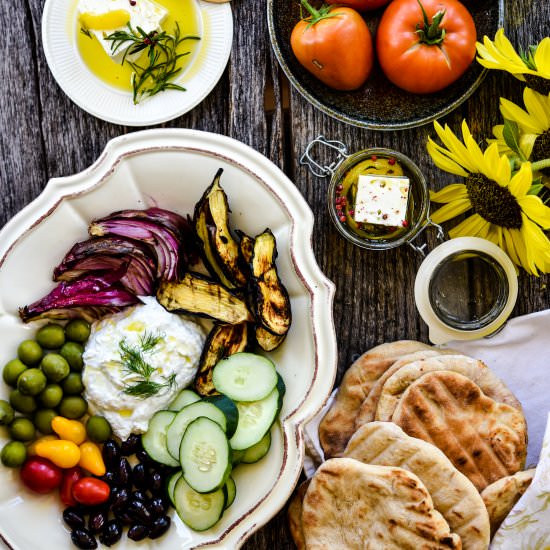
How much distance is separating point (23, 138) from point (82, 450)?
86cm

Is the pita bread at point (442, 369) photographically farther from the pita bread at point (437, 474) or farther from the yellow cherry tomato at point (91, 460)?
the yellow cherry tomato at point (91, 460)

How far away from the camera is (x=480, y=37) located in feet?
5.98

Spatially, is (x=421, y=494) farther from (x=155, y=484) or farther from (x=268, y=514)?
→ (x=155, y=484)

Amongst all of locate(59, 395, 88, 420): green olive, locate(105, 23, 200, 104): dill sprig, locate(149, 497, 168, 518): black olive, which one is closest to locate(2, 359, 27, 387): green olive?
locate(59, 395, 88, 420): green olive

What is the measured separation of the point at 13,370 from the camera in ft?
5.67

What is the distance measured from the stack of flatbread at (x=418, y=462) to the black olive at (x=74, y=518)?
0.53 meters

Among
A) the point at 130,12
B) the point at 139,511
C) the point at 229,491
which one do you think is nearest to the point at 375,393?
the point at 229,491

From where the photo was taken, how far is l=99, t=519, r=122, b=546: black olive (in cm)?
173

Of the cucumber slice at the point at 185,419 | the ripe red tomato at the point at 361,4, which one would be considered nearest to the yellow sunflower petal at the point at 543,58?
the ripe red tomato at the point at 361,4

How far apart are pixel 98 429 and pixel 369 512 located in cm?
69

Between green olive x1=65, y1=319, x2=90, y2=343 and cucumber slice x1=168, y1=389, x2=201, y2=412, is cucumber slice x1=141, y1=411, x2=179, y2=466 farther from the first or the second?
green olive x1=65, y1=319, x2=90, y2=343

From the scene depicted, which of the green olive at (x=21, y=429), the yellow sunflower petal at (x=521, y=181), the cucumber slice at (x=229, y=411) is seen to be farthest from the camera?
the green olive at (x=21, y=429)

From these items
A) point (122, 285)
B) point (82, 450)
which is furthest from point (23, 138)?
point (82, 450)

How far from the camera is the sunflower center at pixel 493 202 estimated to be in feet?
5.41
